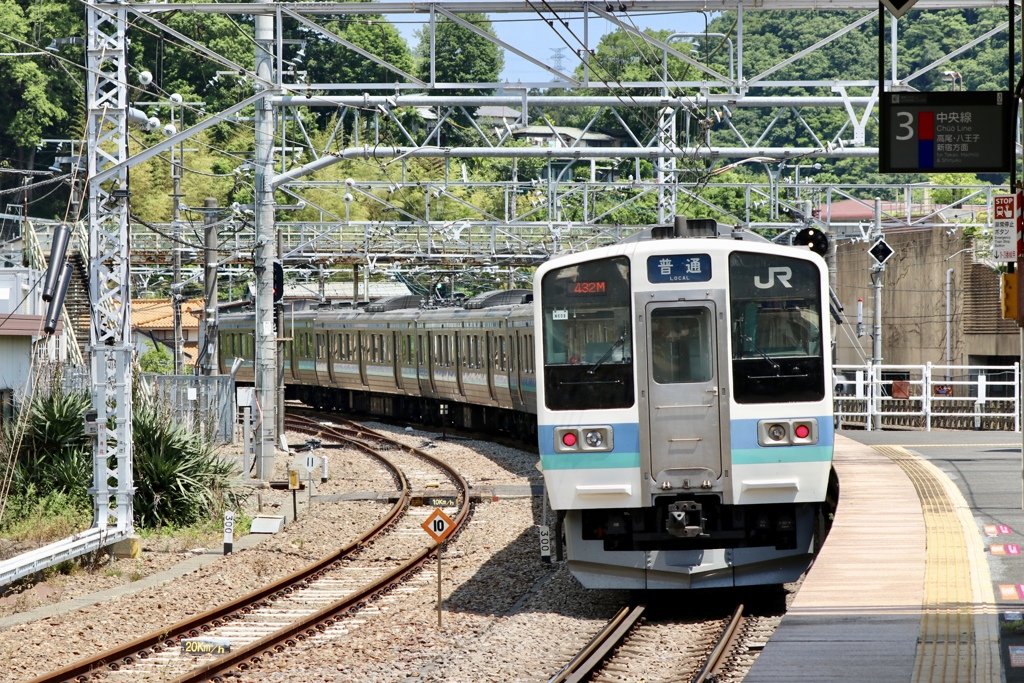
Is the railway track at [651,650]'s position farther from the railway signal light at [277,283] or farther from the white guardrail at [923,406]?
the railway signal light at [277,283]

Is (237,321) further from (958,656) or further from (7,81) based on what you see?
(958,656)

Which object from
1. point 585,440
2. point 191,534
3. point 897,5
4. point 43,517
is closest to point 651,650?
point 585,440

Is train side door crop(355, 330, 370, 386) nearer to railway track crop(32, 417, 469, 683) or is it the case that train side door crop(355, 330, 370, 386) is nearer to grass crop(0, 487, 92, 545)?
railway track crop(32, 417, 469, 683)

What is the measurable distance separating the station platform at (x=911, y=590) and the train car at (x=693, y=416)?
642 mm

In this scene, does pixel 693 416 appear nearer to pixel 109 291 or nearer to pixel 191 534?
pixel 109 291

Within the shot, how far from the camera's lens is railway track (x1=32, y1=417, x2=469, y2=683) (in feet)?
30.6

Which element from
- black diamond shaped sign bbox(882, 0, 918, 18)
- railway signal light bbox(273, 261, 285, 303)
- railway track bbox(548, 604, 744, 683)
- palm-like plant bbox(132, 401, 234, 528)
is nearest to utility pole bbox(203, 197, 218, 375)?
railway signal light bbox(273, 261, 285, 303)

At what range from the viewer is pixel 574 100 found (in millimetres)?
17391

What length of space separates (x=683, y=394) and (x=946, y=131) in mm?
2712

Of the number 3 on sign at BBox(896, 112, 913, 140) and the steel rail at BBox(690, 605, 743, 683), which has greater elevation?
the number 3 on sign at BBox(896, 112, 913, 140)

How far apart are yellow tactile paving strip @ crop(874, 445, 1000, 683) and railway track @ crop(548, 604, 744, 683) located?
55.1 inches

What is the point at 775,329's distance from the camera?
9.84 meters

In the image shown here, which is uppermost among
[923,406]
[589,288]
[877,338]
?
[589,288]

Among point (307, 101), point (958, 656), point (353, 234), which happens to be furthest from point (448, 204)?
point (958, 656)
